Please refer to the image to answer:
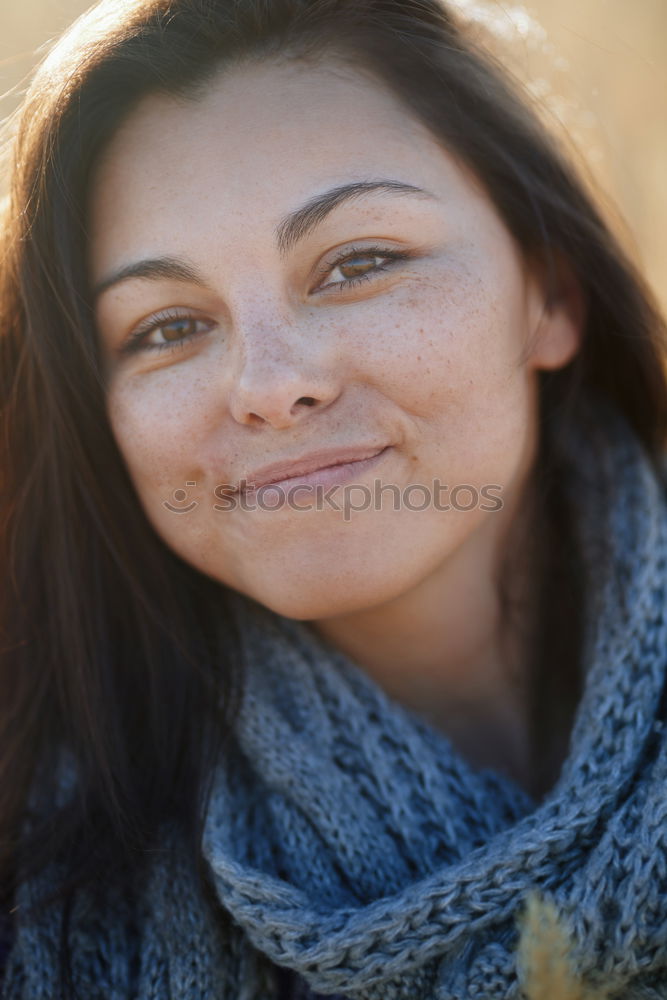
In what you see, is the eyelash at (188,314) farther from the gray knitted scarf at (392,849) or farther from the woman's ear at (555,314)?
the gray knitted scarf at (392,849)

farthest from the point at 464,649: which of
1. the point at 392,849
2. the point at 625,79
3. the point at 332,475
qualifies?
the point at 625,79

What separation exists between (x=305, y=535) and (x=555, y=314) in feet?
2.43

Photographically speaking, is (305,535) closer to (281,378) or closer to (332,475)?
(332,475)

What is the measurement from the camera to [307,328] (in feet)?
4.79

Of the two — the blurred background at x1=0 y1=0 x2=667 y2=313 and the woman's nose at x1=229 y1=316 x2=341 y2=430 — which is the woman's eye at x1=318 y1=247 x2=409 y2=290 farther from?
the blurred background at x1=0 y1=0 x2=667 y2=313

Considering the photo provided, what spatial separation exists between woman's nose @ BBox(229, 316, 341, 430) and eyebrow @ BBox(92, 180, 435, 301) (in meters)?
0.15

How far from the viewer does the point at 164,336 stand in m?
1.62

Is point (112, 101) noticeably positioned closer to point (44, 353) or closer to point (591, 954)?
point (44, 353)

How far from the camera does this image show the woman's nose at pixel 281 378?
1399 millimetres

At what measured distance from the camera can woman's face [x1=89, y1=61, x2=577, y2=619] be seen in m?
1.46

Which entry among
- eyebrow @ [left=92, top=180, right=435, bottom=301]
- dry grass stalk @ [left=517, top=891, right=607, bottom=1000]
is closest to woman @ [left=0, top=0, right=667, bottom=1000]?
eyebrow @ [left=92, top=180, right=435, bottom=301]

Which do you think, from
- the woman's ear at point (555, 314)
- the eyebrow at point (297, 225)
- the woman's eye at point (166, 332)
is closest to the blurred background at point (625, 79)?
the woman's ear at point (555, 314)

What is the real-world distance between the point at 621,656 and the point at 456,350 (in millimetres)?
606

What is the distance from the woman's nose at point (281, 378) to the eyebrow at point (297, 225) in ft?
0.48
